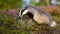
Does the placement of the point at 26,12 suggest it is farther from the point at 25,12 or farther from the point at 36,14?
the point at 36,14

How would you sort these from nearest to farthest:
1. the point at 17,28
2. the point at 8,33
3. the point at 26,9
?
1. the point at 8,33
2. the point at 17,28
3. the point at 26,9

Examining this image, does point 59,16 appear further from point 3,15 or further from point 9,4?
point 9,4

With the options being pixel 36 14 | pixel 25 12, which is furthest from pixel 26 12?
pixel 36 14

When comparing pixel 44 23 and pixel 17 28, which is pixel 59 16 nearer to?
pixel 44 23

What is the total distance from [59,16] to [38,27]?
423 cm

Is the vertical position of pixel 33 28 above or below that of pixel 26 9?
below

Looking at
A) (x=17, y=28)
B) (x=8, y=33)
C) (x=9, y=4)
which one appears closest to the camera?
(x=8, y=33)

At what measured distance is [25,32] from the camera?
1009 centimetres

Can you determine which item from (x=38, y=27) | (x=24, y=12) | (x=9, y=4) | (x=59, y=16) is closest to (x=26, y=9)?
(x=24, y=12)

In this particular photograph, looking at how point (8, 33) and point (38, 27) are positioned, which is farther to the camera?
point (38, 27)

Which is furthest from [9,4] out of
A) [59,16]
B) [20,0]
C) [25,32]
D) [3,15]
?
[25,32]

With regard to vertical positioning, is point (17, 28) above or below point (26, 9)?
below

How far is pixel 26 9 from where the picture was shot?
1132cm

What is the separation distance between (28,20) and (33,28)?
3.06 ft
